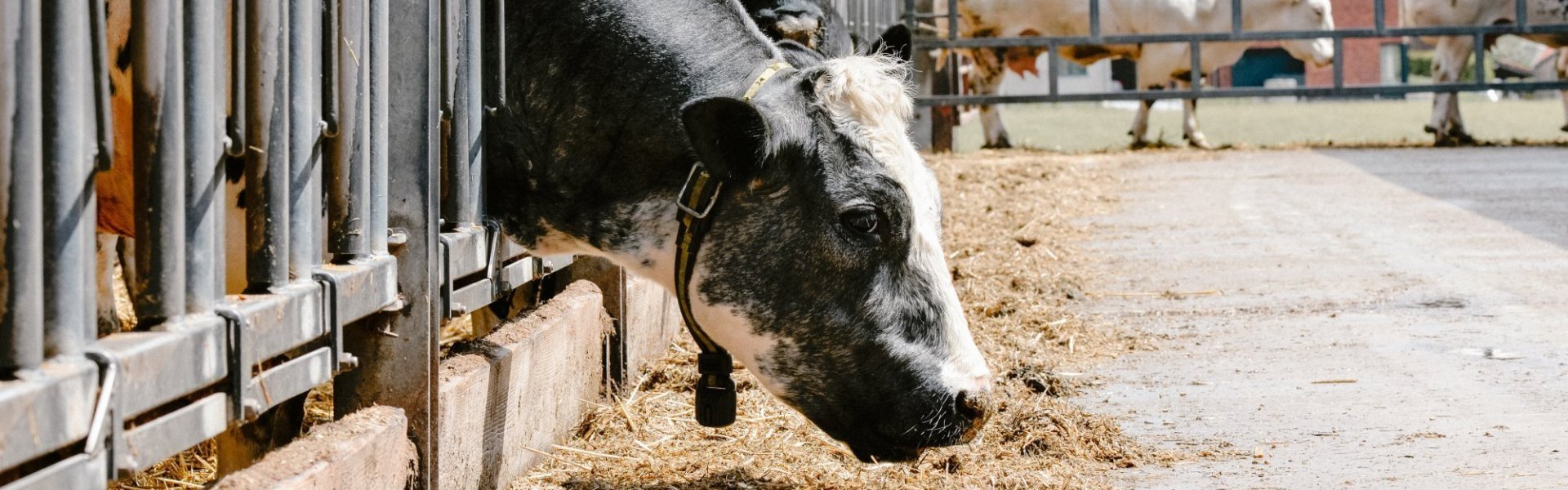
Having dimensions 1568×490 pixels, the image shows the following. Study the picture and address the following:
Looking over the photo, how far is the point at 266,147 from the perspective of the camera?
7.75 feet

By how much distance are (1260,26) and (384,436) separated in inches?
569

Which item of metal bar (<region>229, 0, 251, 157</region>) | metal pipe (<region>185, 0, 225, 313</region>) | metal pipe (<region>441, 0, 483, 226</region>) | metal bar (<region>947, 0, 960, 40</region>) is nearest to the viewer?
metal pipe (<region>185, 0, 225, 313</region>)

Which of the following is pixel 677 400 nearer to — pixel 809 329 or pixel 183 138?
pixel 809 329

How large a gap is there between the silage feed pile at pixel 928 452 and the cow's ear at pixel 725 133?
0.79m

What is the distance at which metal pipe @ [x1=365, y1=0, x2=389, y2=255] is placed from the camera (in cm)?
279

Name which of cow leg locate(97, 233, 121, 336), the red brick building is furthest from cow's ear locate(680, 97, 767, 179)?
the red brick building

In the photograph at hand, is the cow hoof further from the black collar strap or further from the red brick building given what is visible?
the red brick building

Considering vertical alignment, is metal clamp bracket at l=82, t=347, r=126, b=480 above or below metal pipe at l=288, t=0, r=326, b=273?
below

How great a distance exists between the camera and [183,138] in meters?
2.08

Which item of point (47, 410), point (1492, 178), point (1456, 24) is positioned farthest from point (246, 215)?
point (1456, 24)

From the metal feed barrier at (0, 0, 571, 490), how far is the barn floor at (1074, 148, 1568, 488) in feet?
4.98

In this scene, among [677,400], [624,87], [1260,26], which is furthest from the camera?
[1260,26]

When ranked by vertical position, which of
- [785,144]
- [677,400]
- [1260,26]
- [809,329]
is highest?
[1260,26]

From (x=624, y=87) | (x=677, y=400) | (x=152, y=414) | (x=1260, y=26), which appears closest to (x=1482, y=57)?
(x=1260, y=26)
